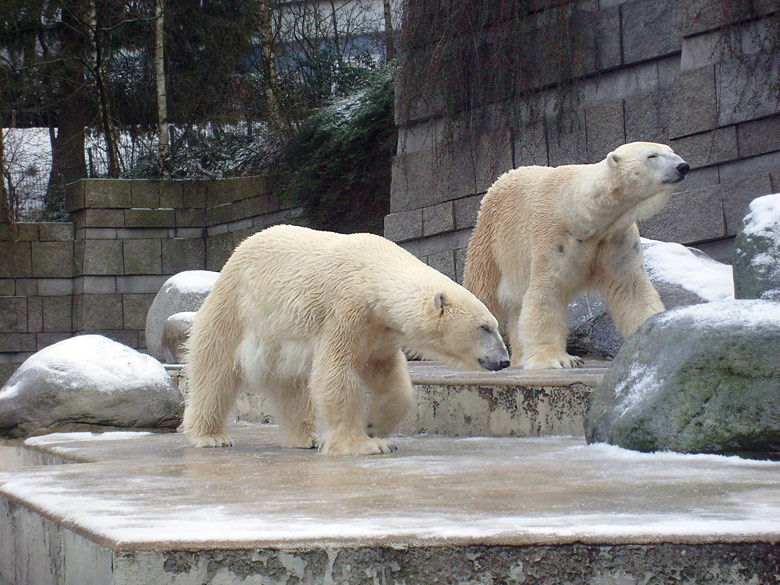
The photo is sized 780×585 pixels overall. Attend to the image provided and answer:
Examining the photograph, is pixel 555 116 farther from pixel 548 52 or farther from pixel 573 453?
pixel 573 453

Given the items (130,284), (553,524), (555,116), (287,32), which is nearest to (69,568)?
(553,524)

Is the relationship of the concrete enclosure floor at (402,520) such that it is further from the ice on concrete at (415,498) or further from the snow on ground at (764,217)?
the snow on ground at (764,217)

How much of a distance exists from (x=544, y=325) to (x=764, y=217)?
1528 millimetres

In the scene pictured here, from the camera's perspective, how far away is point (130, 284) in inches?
532

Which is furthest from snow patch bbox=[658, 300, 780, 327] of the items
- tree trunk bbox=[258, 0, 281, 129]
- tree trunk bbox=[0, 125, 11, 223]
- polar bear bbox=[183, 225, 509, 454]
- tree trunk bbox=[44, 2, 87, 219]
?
tree trunk bbox=[44, 2, 87, 219]

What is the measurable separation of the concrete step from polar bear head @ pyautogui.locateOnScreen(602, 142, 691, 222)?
1534 mm

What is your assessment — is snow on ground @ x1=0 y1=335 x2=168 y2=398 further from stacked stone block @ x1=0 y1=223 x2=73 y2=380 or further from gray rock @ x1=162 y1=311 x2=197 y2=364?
stacked stone block @ x1=0 y1=223 x2=73 y2=380

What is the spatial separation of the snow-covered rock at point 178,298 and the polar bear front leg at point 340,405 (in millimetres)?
5985

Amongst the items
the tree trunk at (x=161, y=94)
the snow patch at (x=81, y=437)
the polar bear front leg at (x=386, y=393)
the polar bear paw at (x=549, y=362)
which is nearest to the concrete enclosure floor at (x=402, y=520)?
the polar bear front leg at (x=386, y=393)

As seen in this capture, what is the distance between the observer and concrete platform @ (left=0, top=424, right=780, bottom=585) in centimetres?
178

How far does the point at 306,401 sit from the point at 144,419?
76.3 inches

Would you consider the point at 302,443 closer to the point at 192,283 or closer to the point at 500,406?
the point at 500,406

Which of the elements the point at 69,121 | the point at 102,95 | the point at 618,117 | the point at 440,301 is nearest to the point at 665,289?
the point at 618,117

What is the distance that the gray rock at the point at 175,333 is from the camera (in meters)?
8.74
